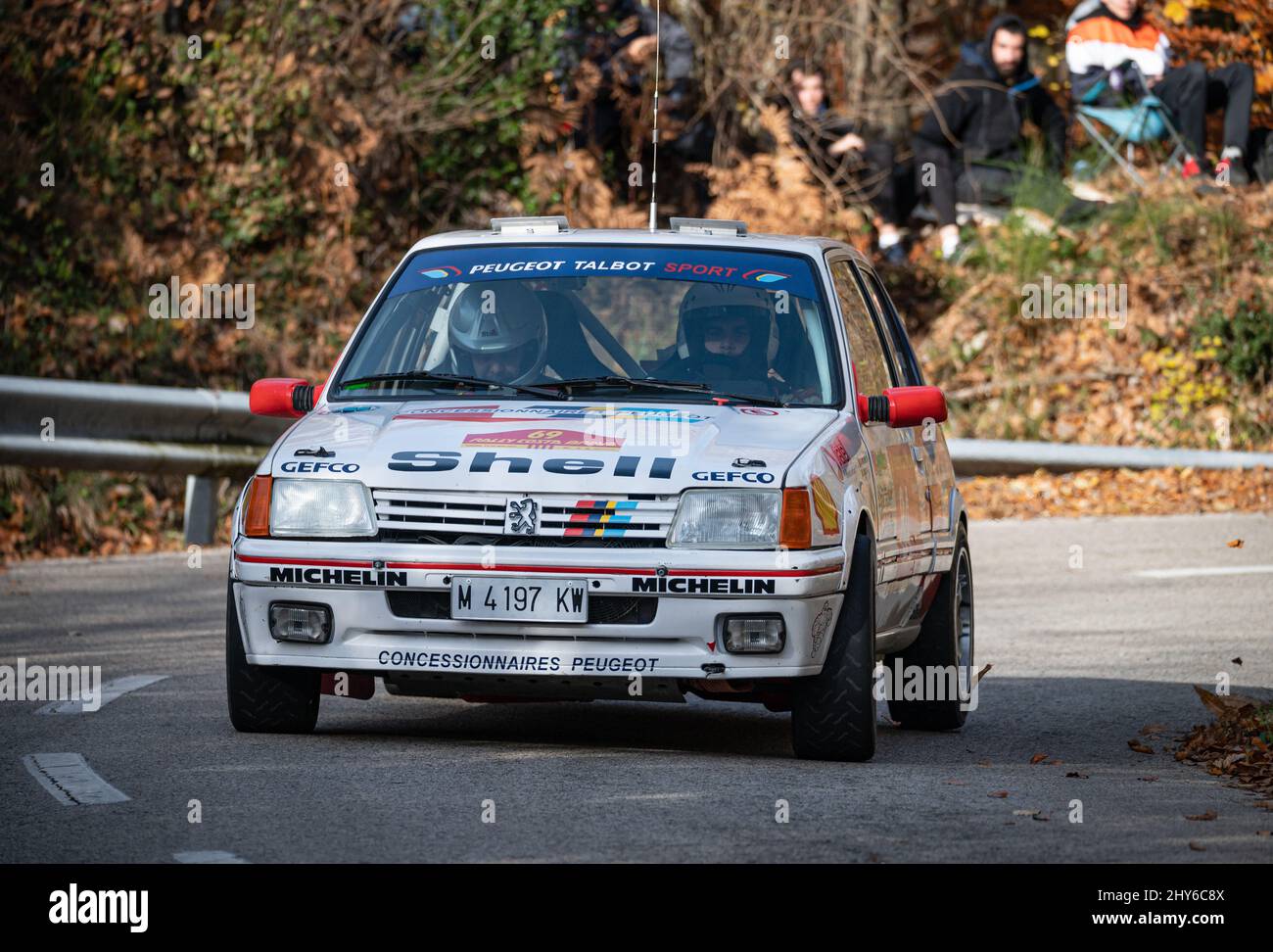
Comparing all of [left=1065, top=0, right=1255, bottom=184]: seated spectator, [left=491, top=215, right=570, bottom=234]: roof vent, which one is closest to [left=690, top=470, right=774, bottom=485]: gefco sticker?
[left=491, top=215, right=570, bottom=234]: roof vent

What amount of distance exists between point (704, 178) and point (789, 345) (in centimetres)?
1461

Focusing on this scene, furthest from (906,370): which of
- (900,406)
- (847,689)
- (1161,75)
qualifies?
(1161,75)

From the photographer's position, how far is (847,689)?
7.59 m

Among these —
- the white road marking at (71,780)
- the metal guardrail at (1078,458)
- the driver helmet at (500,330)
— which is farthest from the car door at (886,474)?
the metal guardrail at (1078,458)

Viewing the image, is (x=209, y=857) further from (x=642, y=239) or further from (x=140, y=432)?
(x=140, y=432)

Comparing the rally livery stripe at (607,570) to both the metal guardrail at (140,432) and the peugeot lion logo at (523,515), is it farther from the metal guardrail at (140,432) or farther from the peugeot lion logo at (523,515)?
the metal guardrail at (140,432)

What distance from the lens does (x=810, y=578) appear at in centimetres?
741

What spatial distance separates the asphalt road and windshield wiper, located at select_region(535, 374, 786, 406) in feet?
4.13

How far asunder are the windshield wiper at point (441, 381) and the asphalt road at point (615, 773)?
4.14 feet

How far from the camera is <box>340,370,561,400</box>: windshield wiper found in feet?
27.1

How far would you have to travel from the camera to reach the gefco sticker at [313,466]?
761cm

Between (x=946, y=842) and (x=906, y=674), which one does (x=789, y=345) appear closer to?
(x=906, y=674)

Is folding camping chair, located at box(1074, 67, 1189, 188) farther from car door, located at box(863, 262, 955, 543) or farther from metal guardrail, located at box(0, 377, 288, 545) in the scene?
car door, located at box(863, 262, 955, 543)

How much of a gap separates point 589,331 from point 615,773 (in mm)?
1904
